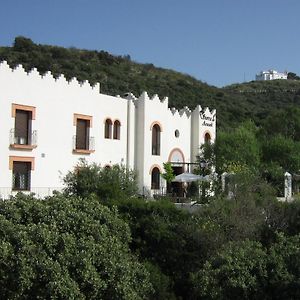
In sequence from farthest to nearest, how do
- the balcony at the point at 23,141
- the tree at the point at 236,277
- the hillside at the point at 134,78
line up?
the hillside at the point at 134,78
the balcony at the point at 23,141
the tree at the point at 236,277

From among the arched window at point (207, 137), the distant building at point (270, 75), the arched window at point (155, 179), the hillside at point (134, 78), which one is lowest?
the arched window at point (155, 179)

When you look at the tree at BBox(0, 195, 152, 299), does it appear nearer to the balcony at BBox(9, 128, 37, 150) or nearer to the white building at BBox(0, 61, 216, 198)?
the balcony at BBox(9, 128, 37, 150)

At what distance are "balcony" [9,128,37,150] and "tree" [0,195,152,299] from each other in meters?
11.4

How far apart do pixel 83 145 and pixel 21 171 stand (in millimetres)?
4455

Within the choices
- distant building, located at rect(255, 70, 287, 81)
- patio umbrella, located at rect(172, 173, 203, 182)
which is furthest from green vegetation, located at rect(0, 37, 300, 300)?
distant building, located at rect(255, 70, 287, 81)

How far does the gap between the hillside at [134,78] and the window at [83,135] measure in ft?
67.8

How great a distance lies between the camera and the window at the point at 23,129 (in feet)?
90.2

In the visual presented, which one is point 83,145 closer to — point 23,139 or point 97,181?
point 23,139

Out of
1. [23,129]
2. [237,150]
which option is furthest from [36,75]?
[237,150]

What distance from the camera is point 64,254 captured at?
14266mm

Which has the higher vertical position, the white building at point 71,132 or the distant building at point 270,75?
the distant building at point 270,75

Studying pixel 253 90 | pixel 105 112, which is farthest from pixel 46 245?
pixel 253 90

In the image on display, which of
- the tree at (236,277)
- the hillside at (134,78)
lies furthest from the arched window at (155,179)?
the tree at (236,277)

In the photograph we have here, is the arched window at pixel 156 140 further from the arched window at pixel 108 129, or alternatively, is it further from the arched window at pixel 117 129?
the arched window at pixel 108 129
